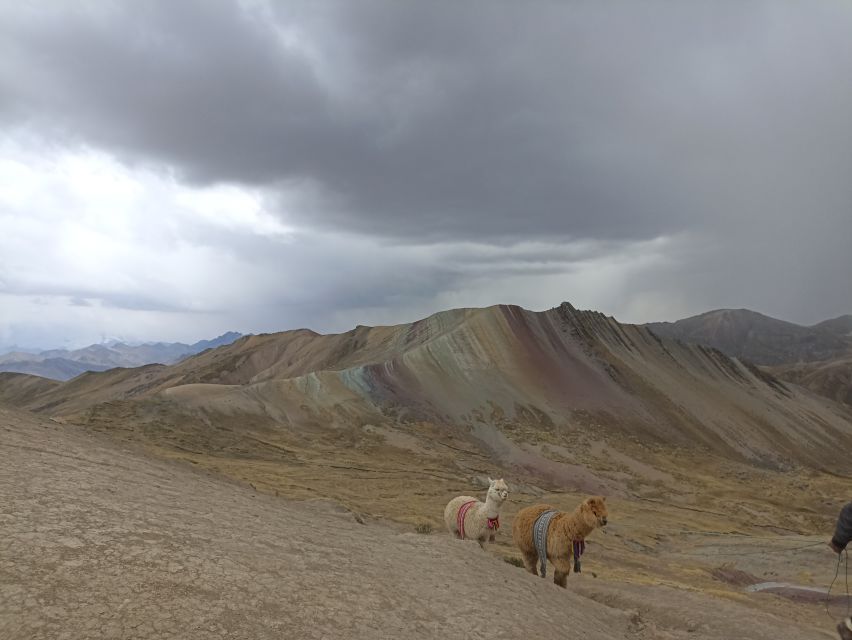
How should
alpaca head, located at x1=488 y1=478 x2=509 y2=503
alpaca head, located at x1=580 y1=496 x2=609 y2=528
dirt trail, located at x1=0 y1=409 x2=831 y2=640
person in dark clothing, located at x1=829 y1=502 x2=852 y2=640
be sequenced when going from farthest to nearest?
alpaca head, located at x1=488 y1=478 x2=509 y2=503 → alpaca head, located at x1=580 y1=496 x2=609 y2=528 → person in dark clothing, located at x1=829 y1=502 x2=852 y2=640 → dirt trail, located at x1=0 y1=409 x2=831 y2=640

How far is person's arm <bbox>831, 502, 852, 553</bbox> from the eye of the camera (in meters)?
7.62

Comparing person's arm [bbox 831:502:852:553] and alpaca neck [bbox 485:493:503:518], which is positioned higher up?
person's arm [bbox 831:502:852:553]

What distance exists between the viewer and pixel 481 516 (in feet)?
43.5

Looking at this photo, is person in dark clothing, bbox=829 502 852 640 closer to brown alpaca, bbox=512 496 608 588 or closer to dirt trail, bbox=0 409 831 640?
dirt trail, bbox=0 409 831 640

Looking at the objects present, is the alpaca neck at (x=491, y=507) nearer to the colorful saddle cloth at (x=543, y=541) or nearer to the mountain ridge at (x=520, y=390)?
the colorful saddle cloth at (x=543, y=541)

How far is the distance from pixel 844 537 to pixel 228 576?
876 centimetres

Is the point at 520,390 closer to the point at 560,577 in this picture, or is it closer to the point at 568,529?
the point at 560,577

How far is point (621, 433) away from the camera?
52125mm

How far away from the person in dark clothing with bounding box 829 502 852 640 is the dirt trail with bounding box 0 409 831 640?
8.95 ft

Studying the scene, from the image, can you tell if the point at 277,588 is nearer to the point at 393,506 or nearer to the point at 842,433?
the point at 393,506

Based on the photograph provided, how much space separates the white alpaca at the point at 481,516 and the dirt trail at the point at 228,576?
274 centimetres

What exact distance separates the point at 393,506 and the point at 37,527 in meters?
20.8

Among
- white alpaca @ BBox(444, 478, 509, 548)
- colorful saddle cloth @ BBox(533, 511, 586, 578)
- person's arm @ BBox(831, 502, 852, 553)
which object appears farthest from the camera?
white alpaca @ BBox(444, 478, 509, 548)

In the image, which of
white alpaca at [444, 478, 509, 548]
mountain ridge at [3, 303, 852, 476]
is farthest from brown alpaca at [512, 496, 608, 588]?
mountain ridge at [3, 303, 852, 476]
